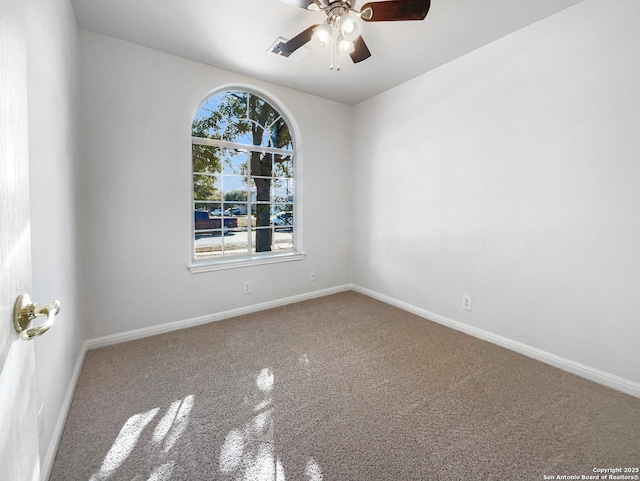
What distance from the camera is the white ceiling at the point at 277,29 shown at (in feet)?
6.73

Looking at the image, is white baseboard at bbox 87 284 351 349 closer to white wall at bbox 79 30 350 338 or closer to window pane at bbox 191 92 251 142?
white wall at bbox 79 30 350 338

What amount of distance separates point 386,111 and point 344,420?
326cm

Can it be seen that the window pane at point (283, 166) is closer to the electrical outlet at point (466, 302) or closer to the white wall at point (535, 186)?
the white wall at point (535, 186)

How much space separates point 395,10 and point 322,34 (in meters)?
0.46

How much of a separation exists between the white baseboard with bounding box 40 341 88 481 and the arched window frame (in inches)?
45.2

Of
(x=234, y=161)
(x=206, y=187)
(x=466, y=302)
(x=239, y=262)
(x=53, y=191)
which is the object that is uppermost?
(x=234, y=161)

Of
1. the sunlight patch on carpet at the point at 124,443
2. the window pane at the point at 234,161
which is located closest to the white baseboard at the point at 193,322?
the sunlight patch on carpet at the point at 124,443

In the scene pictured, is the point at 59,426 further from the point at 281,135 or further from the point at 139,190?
the point at 281,135

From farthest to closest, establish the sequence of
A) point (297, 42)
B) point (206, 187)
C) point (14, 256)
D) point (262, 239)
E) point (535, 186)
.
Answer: point (262, 239) < point (206, 187) < point (535, 186) < point (297, 42) < point (14, 256)

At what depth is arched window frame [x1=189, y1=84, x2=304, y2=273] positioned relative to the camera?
9.84ft

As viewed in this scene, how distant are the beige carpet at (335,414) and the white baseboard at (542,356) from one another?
0.27 ft

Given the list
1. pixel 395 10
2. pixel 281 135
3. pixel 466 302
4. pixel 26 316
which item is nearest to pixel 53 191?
pixel 26 316

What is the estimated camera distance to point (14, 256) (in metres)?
0.61

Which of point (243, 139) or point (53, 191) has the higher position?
point (243, 139)
